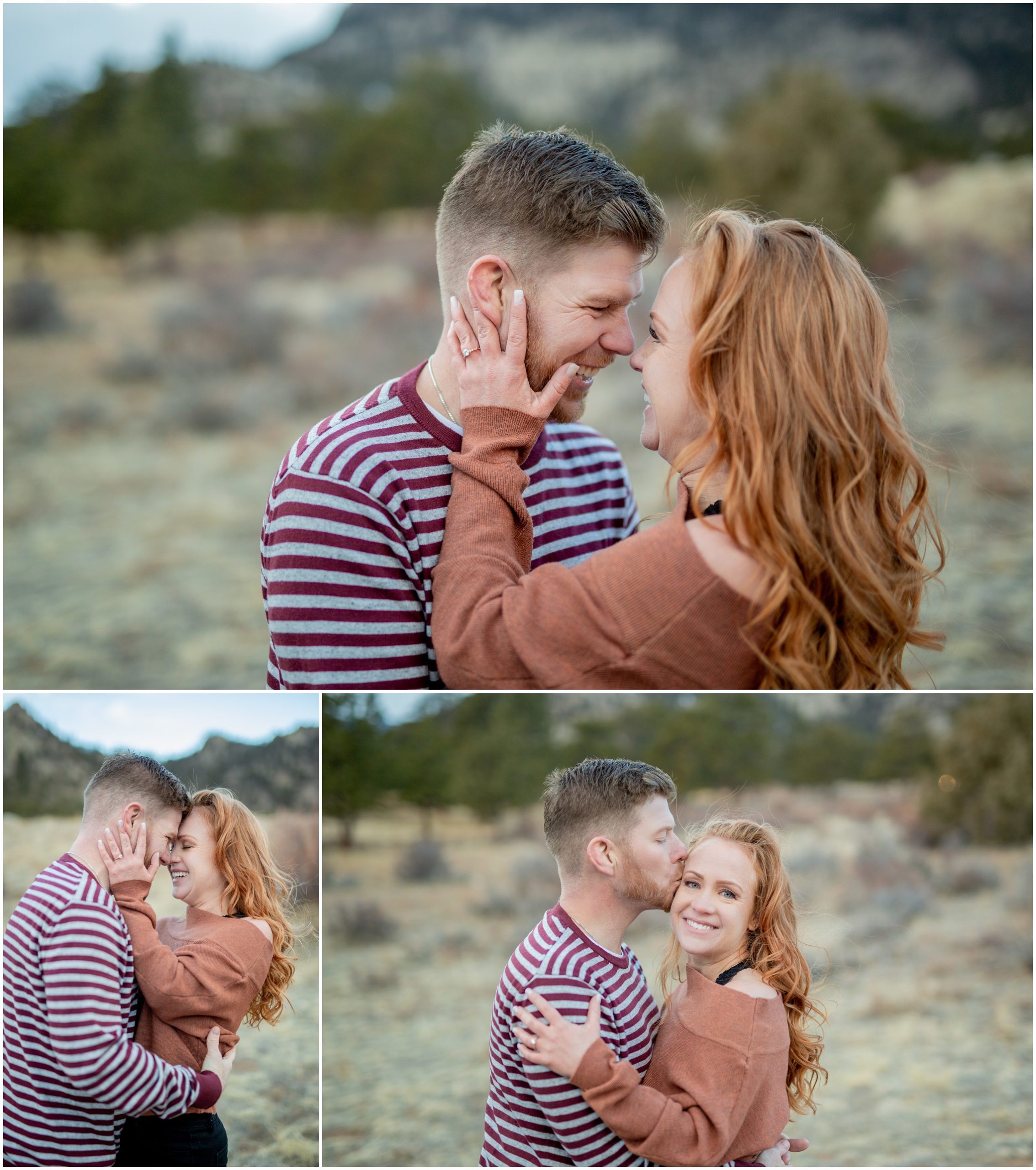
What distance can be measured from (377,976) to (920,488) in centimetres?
515

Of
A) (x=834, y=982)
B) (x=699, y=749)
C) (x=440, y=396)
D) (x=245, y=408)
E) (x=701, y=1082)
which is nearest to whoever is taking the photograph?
(x=701, y=1082)

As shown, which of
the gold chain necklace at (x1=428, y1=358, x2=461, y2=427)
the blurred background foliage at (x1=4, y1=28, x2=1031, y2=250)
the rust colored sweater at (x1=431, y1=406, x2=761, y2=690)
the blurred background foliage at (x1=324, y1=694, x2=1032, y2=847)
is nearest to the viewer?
the rust colored sweater at (x1=431, y1=406, x2=761, y2=690)

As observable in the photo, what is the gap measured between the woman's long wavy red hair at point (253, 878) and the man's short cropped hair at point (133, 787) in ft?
0.15

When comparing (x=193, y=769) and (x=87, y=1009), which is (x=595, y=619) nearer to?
(x=193, y=769)

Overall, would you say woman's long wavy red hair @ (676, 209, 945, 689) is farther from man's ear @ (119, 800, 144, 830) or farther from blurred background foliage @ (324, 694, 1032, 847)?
man's ear @ (119, 800, 144, 830)

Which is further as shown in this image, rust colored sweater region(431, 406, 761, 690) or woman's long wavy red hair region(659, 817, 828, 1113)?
woman's long wavy red hair region(659, 817, 828, 1113)

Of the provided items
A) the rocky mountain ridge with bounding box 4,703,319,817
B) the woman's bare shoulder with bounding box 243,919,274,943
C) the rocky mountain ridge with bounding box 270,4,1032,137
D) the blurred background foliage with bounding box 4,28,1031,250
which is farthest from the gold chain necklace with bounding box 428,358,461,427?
the rocky mountain ridge with bounding box 270,4,1032,137

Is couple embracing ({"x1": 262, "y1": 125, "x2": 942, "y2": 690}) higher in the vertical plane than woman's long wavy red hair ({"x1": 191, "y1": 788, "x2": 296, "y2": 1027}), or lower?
higher

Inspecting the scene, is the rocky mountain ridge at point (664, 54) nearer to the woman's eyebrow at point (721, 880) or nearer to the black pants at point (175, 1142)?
the woman's eyebrow at point (721, 880)

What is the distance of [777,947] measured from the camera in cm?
224

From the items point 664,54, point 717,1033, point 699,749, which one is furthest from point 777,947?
point 664,54

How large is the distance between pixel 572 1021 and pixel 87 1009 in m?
0.99

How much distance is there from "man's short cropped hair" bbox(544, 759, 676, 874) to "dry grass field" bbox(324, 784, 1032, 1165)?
→ 2176 millimetres

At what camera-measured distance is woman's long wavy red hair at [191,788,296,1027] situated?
2.25 meters
